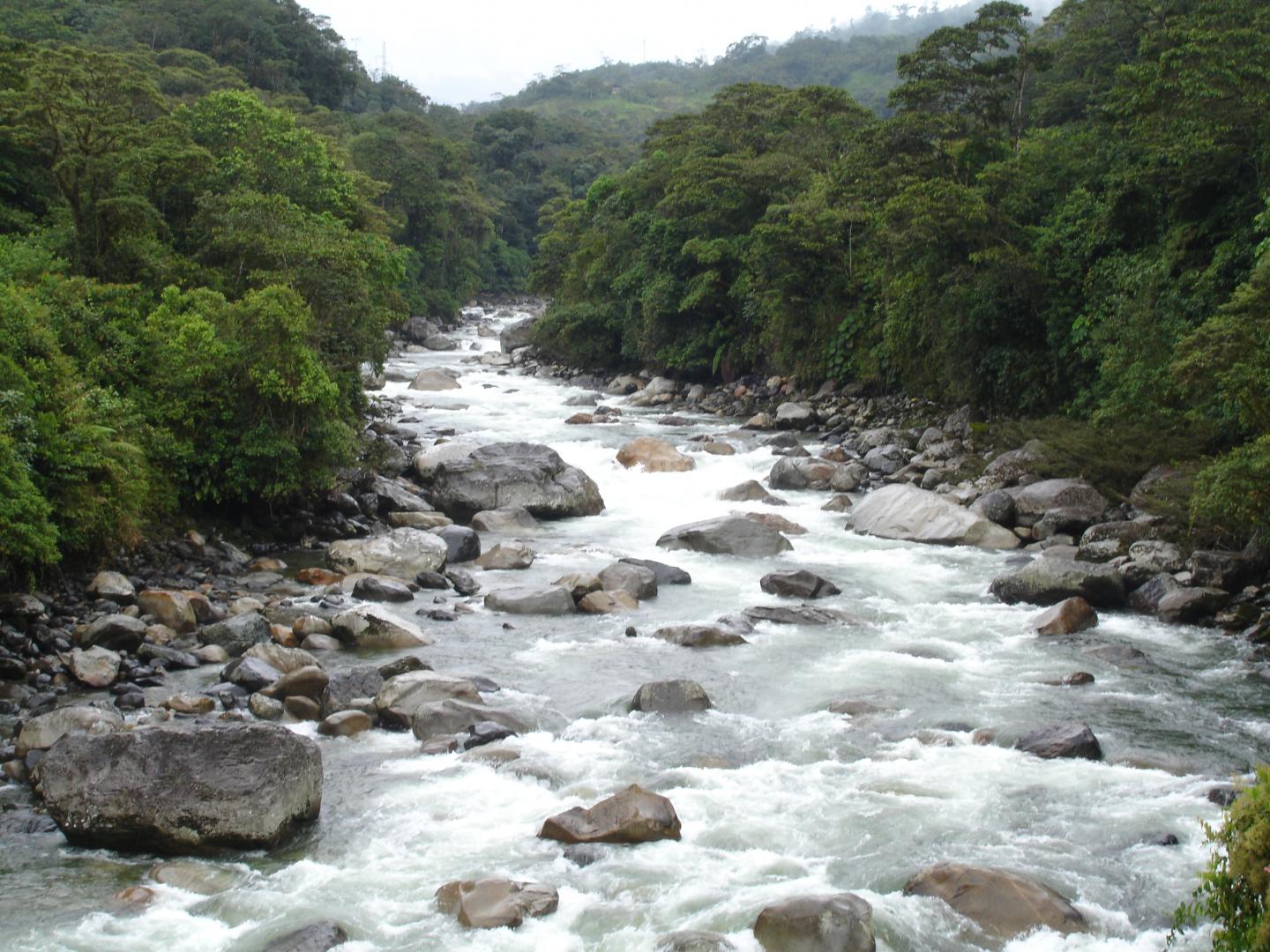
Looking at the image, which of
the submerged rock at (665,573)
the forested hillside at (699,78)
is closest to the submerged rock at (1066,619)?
the submerged rock at (665,573)

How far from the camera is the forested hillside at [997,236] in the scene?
17.9 meters

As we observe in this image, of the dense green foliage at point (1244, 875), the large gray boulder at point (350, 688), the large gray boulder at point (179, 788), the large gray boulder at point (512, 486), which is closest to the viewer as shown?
the dense green foliage at point (1244, 875)

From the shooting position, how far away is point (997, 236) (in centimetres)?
2339

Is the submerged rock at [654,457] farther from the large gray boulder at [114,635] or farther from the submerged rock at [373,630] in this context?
the large gray boulder at [114,635]

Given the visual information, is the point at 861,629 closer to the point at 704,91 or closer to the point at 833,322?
the point at 833,322

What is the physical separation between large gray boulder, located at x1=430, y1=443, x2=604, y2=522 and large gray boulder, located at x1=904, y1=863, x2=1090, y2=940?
13.4 m

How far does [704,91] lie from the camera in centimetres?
13938

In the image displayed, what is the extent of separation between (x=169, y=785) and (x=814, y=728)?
18.5 ft

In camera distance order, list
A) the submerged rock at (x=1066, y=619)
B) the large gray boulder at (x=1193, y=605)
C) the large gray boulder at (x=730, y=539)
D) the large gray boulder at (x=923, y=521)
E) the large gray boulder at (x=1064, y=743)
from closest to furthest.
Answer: the large gray boulder at (x=1064, y=743) < the submerged rock at (x=1066, y=619) < the large gray boulder at (x=1193, y=605) < the large gray boulder at (x=730, y=539) < the large gray boulder at (x=923, y=521)

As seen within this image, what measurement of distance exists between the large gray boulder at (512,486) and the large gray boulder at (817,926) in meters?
13.6

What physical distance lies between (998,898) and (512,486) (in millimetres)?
14113

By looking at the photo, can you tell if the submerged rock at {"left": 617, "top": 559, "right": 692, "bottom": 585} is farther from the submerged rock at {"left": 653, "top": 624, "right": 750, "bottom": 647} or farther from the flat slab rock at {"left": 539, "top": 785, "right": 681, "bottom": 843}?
the flat slab rock at {"left": 539, "top": 785, "right": 681, "bottom": 843}

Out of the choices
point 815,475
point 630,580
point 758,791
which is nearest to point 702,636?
point 630,580

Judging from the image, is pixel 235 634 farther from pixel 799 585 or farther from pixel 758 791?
pixel 799 585
